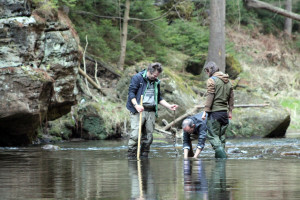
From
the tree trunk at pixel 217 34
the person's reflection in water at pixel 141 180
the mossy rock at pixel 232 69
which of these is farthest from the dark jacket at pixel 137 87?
the mossy rock at pixel 232 69

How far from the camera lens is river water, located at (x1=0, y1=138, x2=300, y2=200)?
5777mm

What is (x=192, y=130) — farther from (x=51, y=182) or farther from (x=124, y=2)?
(x=124, y=2)

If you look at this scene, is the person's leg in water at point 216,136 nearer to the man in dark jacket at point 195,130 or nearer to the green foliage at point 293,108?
the man in dark jacket at point 195,130

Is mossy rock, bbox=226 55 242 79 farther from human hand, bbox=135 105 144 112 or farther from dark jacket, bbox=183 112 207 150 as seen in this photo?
human hand, bbox=135 105 144 112

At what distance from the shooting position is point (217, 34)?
25844 millimetres

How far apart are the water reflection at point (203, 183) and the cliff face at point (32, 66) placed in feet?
21.2

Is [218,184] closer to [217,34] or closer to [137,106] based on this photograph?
[137,106]

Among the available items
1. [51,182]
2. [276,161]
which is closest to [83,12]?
[276,161]

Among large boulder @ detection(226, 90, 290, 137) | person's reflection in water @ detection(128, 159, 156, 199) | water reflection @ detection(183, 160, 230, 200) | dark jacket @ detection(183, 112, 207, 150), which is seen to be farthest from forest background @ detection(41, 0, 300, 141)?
water reflection @ detection(183, 160, 230, 200)

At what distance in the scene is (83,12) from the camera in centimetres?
2352

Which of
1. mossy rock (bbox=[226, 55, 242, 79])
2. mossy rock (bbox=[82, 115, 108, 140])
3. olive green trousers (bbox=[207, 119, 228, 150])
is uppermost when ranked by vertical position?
mossy rock (bbox=[226, 55, 242, 79])

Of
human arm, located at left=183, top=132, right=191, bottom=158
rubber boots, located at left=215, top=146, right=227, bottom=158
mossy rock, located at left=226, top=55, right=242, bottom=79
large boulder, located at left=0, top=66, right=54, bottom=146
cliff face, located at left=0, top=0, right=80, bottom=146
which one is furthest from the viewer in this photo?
mossy rock, located at left=226, top=55, right=242, bottom=79

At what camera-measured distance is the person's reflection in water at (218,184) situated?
18.4ft

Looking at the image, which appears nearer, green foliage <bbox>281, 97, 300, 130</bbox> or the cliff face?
the cliff face
